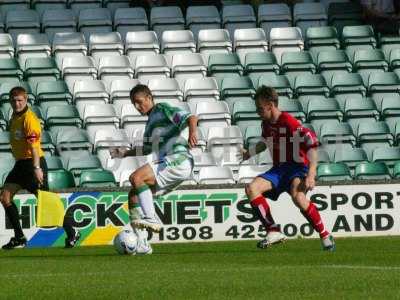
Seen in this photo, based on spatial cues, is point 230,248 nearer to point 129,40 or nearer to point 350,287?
point 350,287

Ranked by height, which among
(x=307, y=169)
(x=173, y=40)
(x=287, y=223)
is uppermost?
(x=173, y=40)

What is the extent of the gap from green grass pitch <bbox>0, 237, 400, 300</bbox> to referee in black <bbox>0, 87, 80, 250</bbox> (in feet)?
2.53

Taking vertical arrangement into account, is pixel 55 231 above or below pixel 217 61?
below

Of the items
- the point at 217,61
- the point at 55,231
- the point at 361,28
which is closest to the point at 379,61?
the point at 361,28

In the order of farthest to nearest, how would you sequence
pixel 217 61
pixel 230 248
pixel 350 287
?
pixel 217 61 < pixel 230 248 < pixel 350 287

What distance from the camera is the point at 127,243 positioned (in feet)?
47.0

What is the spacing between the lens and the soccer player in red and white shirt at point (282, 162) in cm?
1455

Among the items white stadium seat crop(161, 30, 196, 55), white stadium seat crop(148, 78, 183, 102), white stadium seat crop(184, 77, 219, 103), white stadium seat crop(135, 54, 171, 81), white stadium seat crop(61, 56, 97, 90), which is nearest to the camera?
white stadium seat crop(148, 78, 183, 102)

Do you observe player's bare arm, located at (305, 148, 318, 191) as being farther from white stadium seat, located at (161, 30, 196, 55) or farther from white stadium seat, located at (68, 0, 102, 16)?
white stadium seat, located at (68, 0, 102, 16)

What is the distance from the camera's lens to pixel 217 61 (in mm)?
23312

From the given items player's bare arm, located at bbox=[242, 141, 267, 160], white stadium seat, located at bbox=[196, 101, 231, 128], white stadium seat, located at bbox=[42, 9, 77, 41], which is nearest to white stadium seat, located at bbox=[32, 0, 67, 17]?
white stadium seat, located at bbox=[42, 9, 77, 41]

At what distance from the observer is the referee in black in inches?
635

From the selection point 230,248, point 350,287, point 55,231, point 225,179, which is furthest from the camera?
point 225,179

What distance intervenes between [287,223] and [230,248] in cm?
312
